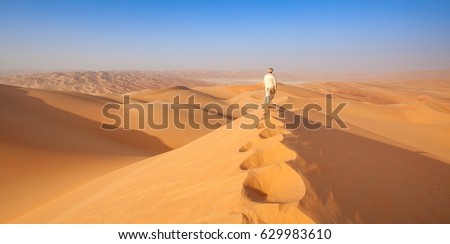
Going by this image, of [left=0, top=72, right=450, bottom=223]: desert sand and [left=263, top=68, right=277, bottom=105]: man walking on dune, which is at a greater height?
[left=263, top=68, right=277, bottom=105]: man walking on dune

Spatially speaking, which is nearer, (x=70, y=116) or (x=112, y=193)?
(x=112, y=193)

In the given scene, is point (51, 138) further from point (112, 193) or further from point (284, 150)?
point (284, 150)

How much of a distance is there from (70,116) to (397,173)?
12.3 metres

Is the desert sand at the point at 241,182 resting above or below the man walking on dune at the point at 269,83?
below

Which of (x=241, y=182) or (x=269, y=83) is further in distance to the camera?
(x=269, y=83)

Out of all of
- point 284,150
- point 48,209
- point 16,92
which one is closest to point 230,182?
point 284,150

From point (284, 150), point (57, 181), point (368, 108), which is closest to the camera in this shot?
point (284, 150)

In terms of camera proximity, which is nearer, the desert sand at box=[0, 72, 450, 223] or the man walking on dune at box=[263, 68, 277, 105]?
the desert sand at box=[0, 72, 450, 223]

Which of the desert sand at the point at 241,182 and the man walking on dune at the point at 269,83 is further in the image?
the man walking on dune at the point at 269,83

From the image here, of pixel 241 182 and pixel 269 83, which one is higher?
pixel 269 83

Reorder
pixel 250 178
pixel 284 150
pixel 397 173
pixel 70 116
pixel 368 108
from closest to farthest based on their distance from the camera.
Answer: pixel 250 178 < pixel 284 150 < pixel 397 173 < pixel 70 116 < pixel 368 108

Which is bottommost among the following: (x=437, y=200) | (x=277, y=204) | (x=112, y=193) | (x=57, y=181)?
(x=57, y=181)

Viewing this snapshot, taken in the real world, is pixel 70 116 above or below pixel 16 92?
below

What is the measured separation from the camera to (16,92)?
14.0 m
